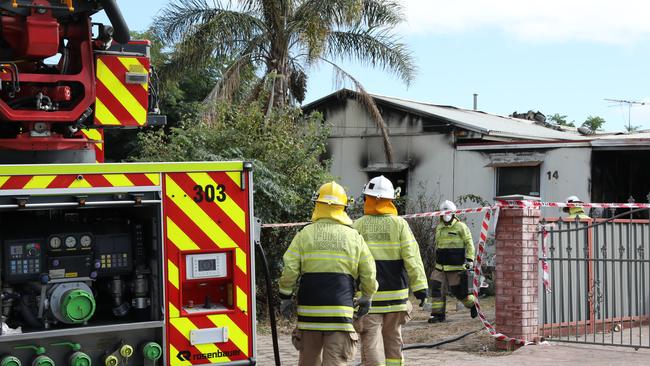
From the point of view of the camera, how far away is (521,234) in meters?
9.80

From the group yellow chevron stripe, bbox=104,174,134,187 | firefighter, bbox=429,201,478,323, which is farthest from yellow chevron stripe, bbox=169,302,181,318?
firefighter, bbox=429,201,478,323

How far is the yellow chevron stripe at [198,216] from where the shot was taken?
5.38 metres

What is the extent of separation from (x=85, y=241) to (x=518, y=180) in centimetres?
1443

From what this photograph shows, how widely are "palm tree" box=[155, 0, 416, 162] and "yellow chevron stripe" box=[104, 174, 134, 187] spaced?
13.2 m

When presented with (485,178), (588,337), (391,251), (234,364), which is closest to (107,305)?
(234,364)

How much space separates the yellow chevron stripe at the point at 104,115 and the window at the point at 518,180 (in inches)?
533

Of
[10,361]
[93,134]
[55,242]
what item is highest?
[93,134]

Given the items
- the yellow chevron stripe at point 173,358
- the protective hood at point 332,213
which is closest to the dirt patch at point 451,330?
the protective hood at point 332,213

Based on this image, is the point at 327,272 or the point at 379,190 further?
the point at 379,190

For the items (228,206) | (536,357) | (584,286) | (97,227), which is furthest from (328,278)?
(584,286)

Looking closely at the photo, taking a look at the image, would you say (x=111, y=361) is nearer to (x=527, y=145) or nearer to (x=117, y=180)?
(x=117, y=180)

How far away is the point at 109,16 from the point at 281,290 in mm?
2352

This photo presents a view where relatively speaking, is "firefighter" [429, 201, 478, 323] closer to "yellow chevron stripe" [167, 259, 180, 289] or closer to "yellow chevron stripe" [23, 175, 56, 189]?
"yellow chevron stripe" [167, 259, 180, 289]

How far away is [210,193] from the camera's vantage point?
549cm
